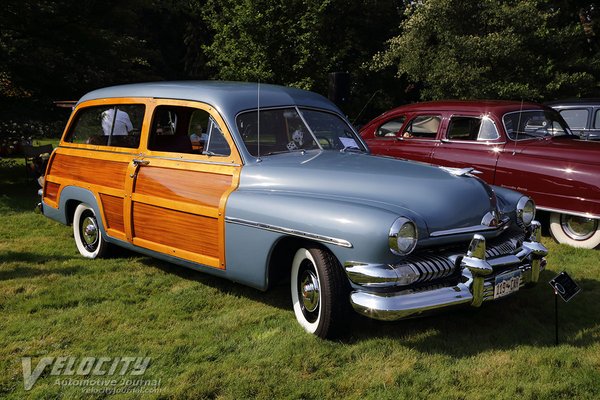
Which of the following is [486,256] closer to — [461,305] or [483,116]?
[461,305]

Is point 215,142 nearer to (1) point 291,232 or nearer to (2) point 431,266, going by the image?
(1) point 291,232

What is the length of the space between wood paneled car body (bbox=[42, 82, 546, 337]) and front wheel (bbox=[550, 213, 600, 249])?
2274mm

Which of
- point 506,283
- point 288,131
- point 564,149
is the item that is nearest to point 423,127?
point 564,149

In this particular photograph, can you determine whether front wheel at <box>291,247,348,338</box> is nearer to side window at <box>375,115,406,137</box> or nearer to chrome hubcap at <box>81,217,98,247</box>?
chrome hubcap at <box>81,217,98,247</box>

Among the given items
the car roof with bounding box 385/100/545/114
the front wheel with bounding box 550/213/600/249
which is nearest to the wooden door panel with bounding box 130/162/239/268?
the car roof with bounding box 385/100/545/114

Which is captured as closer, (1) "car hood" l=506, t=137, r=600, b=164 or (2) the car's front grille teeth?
(2) the car's front grille teeth

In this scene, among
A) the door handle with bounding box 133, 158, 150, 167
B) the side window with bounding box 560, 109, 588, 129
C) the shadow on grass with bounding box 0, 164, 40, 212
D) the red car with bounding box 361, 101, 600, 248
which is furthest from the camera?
the side window with bounding box 560, 109, 588, 129

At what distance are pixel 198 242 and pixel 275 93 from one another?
57.2 inches

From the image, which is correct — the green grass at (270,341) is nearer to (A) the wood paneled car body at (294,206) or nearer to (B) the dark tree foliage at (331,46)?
(A) the wood paneled car body at (294,206)

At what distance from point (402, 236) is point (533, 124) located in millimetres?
4631

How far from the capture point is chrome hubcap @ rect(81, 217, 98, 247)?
592cm

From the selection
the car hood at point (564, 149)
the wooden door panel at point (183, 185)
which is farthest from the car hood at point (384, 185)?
the car hood at point (564, 149)

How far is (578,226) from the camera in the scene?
657 centimetres

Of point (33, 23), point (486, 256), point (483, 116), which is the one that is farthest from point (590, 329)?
point (33, 23)
